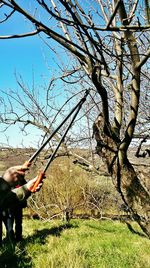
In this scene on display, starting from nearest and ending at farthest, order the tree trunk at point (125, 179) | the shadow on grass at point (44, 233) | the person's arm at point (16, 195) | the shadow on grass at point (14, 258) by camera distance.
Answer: the person's arm at point (16, 195) < the tree trunk at point (125, 179) < the shadow on grass at point (14, 258) < the shadow on grass at point (44, 233)

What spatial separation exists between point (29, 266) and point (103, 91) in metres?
2.95

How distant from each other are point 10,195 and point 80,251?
122 inches

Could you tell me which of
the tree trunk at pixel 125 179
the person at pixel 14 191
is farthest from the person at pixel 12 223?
the person at pixel 14 191

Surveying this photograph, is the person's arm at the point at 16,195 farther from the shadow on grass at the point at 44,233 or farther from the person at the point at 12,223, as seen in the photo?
the person at the point at 12,223

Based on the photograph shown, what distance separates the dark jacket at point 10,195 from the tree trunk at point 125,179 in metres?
1.13

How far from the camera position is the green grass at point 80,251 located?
5785 mm

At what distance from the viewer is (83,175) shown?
45.5ft

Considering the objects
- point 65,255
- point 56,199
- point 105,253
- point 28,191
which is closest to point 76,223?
point 56,199

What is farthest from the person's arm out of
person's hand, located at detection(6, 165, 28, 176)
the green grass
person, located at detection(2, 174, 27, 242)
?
person, located at detection(2, 174, 27, 242)

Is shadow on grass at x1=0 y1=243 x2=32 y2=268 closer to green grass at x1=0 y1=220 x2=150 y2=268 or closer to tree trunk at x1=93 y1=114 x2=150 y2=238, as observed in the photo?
green grass at x1=0 y1=220 x2=150 y2=268

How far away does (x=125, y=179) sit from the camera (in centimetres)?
441

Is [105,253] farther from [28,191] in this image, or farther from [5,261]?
[28,191]

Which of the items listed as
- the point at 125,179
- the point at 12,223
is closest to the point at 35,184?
the point at 125,179

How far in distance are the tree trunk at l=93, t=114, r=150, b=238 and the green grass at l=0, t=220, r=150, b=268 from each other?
153 cm
